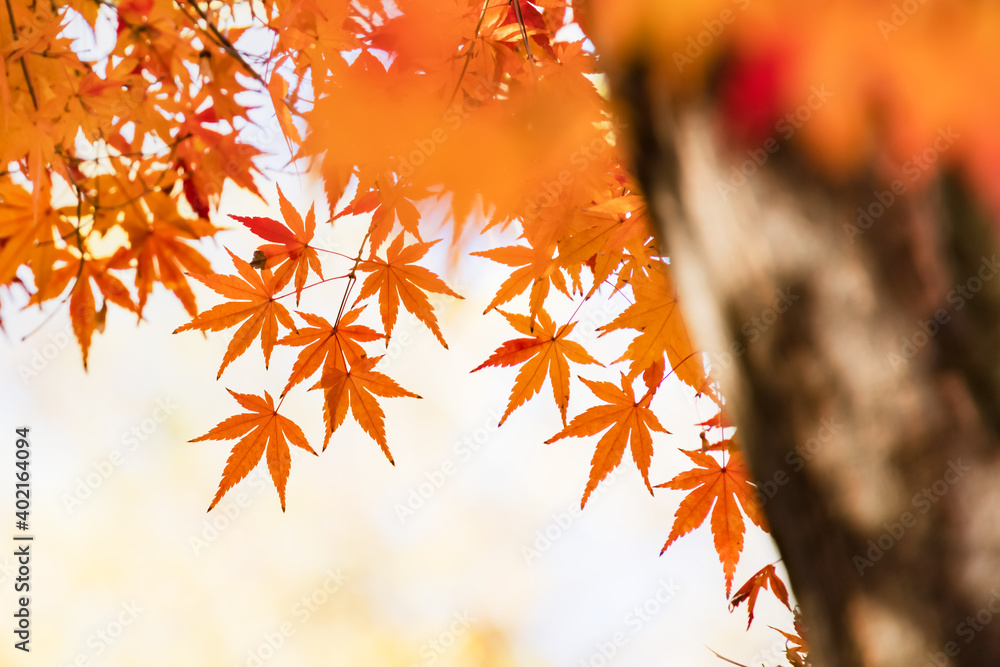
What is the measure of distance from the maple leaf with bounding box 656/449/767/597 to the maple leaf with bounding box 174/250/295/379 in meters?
0.83

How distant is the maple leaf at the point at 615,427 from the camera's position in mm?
1159

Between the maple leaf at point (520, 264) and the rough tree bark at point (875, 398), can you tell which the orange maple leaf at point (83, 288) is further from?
the rough tree bark at point (875, 398)

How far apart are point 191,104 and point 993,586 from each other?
1780mm

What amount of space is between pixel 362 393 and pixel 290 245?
0.34 m

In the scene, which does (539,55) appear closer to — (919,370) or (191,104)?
(191,104)

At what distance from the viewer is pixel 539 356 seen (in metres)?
1.27

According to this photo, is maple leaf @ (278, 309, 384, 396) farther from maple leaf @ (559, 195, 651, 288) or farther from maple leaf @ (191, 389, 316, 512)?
maple leaf @ (559, 195, 651, 288)

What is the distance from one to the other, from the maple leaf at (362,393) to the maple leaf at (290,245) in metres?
0.21

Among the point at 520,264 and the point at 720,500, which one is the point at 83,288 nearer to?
the point at 520,264

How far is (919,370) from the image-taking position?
30cm

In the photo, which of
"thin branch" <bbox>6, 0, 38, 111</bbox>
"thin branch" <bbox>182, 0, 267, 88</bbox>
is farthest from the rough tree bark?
"thin branch" <bbox>6, 0, 38, 111</bbox>

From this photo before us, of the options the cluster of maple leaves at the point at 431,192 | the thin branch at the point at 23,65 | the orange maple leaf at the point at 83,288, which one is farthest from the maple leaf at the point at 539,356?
the thin branch at the point at 23,65

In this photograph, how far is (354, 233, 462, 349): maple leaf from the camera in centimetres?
123

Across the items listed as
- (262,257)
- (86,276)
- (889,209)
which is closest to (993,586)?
(889,209)
